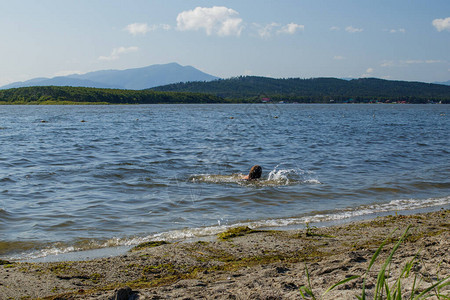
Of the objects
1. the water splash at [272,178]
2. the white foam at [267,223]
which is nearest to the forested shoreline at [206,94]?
the water splash at [272,178]

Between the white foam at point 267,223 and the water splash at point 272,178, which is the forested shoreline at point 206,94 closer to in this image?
the water splash at point 272,178

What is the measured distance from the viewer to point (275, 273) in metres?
5.41

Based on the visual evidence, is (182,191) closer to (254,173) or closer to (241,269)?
(254,173)

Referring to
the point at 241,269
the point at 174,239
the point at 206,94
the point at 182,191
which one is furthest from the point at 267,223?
the point at 206,94

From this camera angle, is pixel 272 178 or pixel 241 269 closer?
pixel 241 269

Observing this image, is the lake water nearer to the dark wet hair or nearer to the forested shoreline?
the dark wet hair

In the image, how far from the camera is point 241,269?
5855mm

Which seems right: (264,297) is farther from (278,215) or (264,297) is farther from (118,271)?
(278,215)

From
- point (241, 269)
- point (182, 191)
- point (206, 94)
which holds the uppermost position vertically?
point (206, 94)

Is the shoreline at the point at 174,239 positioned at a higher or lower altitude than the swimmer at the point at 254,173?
lower

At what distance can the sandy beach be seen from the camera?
4.62 m

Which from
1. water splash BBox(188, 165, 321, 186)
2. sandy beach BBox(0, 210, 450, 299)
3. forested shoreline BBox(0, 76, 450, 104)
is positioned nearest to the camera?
sandy beach BBox(0, 210, 450, 299)

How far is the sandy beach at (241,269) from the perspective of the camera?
462 centimetres

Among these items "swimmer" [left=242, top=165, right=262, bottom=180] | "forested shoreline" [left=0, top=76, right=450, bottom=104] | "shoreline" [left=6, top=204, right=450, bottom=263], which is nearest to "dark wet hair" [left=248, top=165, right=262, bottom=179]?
"swimmer" [left=242, top=165, right=262, bottom=180]
